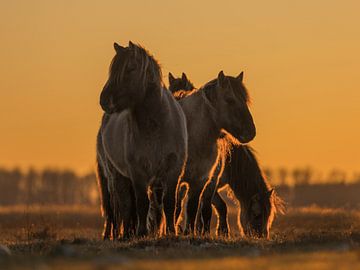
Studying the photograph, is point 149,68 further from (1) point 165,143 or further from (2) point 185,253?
(2) point 185,253

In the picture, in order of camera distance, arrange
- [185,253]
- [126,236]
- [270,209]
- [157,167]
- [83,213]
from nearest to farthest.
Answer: [185,253] → [157,167] → [126,236] → [270,209] → [83,213]

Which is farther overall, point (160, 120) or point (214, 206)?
point (214, 206)

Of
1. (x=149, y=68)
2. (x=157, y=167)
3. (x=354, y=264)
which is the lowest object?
(x=354, y=264)

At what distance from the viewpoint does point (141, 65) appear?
1388 cm

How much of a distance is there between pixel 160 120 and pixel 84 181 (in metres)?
123

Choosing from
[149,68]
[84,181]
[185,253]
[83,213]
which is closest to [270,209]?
[149,68]

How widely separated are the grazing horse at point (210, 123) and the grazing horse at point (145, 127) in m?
1.76

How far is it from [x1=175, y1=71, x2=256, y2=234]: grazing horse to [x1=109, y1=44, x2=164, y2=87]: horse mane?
2.16 m

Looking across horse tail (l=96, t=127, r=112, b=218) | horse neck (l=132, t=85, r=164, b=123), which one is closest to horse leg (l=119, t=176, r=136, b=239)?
horse neck (l=132, t=85, r=164, b=123)

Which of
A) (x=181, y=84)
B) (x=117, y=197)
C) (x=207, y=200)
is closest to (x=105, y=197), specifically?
(x=207, y=200)

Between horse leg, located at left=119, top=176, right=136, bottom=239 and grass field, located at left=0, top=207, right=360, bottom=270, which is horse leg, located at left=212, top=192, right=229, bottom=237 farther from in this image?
grass field, located at left=0, top=207, right=360, bottom=270

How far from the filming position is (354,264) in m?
8.65

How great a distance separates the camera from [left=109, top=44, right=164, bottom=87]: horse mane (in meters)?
13.7

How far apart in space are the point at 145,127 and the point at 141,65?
0.90 m
